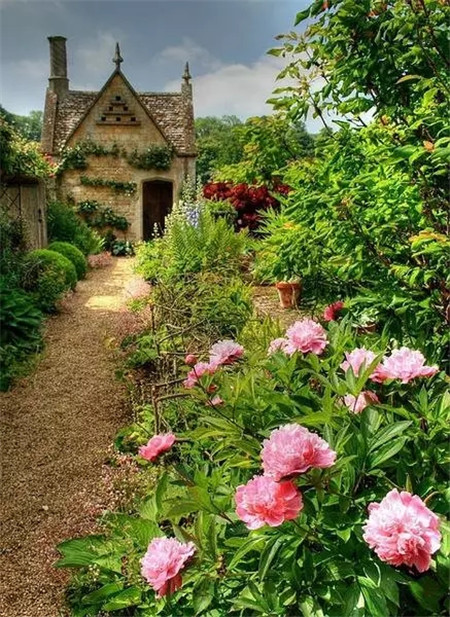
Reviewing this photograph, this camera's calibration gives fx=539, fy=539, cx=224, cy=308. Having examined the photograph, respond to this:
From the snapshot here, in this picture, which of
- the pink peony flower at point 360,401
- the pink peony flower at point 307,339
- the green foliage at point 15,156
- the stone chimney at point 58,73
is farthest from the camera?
the stone chimney at point 58,73

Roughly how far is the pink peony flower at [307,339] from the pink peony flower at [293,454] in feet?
2.13

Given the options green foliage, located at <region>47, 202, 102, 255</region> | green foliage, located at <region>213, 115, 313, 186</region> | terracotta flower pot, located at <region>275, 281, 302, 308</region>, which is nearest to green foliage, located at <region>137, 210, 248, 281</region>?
terracotta flower pot, located at <region>275, 281, 302, 308</region>

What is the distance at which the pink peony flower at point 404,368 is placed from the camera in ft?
5.47

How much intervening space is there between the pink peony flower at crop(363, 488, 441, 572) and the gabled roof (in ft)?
52.3

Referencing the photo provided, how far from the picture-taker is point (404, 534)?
115cm

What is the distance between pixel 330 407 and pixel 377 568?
0.40 metres

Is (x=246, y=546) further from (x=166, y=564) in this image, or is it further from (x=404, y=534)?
(x=404, y=534)

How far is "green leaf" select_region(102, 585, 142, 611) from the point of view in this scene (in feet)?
5.90

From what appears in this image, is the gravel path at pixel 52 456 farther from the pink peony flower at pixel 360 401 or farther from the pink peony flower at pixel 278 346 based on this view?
the pink peony flower at pixel 360 401

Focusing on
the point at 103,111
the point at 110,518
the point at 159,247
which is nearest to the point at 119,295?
the point at 159,247

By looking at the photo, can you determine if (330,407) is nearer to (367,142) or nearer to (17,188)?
(367,142)

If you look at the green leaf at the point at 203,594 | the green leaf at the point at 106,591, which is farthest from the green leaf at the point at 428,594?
the green leaf at the point at 106,591

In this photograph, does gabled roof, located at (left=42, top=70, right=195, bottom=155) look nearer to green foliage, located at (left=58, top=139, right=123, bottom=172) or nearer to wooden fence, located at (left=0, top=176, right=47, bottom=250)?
green foliage, located at (left=58, top=139, right=123, bottom=172)

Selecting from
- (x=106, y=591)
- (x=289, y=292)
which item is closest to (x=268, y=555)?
(x=106, y=591)
